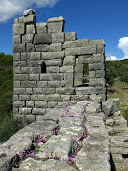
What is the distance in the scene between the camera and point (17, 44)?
841 centimetres

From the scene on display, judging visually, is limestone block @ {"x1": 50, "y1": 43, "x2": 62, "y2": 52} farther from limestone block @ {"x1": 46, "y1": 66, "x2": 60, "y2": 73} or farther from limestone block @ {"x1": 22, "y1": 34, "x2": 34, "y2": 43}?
limestone block @ {"x1": 22, "y1": 34, "x2": 34, "y2": 43}

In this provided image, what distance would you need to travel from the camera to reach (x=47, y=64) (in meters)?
8.10

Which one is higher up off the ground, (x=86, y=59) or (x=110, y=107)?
(x=86, y=59)

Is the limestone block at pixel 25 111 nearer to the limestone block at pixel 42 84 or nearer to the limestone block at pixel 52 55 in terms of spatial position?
the limestone block at pixel 42 84

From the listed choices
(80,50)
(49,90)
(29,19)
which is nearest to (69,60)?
(80,50)

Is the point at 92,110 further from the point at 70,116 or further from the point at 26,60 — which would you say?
the point at 26,60

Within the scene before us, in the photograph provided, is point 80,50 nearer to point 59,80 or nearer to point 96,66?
point 96,66

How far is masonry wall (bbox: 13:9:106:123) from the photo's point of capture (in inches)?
300


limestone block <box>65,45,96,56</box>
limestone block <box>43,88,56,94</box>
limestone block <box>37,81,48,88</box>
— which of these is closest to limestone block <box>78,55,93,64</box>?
limestone block <box>65,45,96,56</box>

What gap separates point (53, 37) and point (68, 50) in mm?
952

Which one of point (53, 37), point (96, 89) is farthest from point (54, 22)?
point (96, 89)

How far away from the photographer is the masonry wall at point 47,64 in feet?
25.0

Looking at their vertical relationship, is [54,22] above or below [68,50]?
above

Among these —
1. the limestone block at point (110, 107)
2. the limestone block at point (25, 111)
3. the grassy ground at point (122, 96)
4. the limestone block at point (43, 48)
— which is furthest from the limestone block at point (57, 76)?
the grassy ground at point (122, 96)
